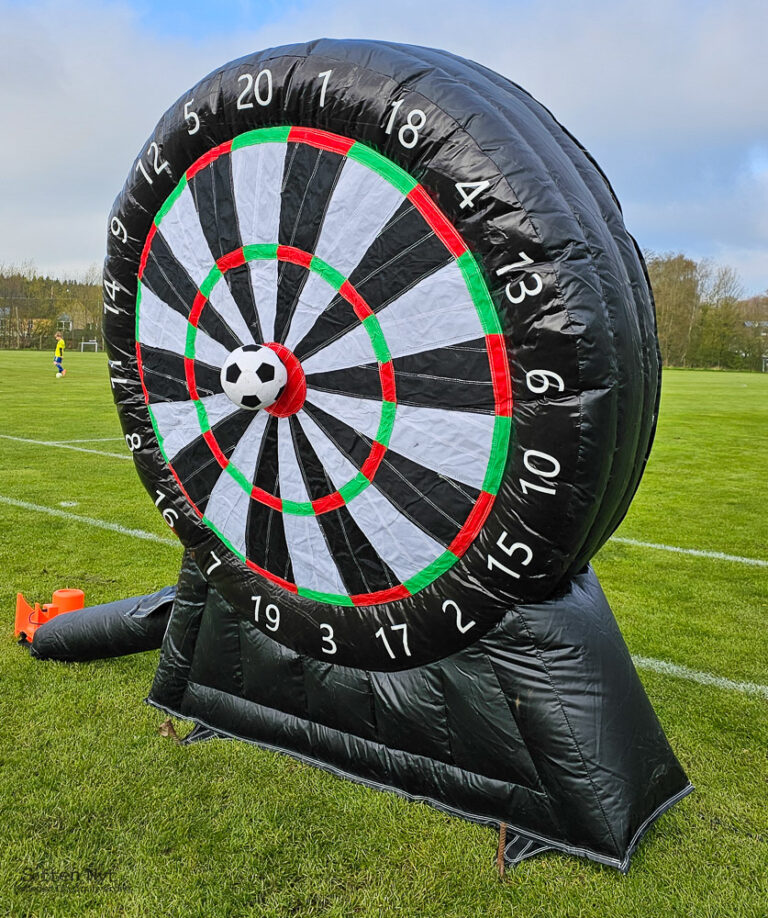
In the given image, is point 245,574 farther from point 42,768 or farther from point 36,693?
point 36,693

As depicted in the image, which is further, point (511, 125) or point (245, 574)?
point (245, 574)

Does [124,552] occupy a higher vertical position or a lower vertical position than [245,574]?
lower

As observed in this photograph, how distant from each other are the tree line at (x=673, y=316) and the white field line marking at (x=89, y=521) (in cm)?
4729

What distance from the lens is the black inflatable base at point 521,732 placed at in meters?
2.09

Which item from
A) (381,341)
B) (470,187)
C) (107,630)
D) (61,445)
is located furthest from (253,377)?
(61,445)

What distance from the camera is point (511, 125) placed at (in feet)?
6.53

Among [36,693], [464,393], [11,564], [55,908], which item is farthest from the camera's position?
[11,564]

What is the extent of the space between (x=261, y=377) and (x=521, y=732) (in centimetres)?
121

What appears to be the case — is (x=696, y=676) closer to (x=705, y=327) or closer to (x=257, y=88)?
(x=257, y=88)

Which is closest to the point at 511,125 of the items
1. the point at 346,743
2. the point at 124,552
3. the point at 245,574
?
the point at 245,574

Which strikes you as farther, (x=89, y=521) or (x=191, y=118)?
(x=89, y=521)

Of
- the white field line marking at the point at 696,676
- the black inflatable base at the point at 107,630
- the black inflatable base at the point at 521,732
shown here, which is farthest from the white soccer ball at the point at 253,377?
the white field line marking at the point at 696,676

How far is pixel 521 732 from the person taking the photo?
2.17 metres

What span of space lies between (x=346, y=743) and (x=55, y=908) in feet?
2.95
